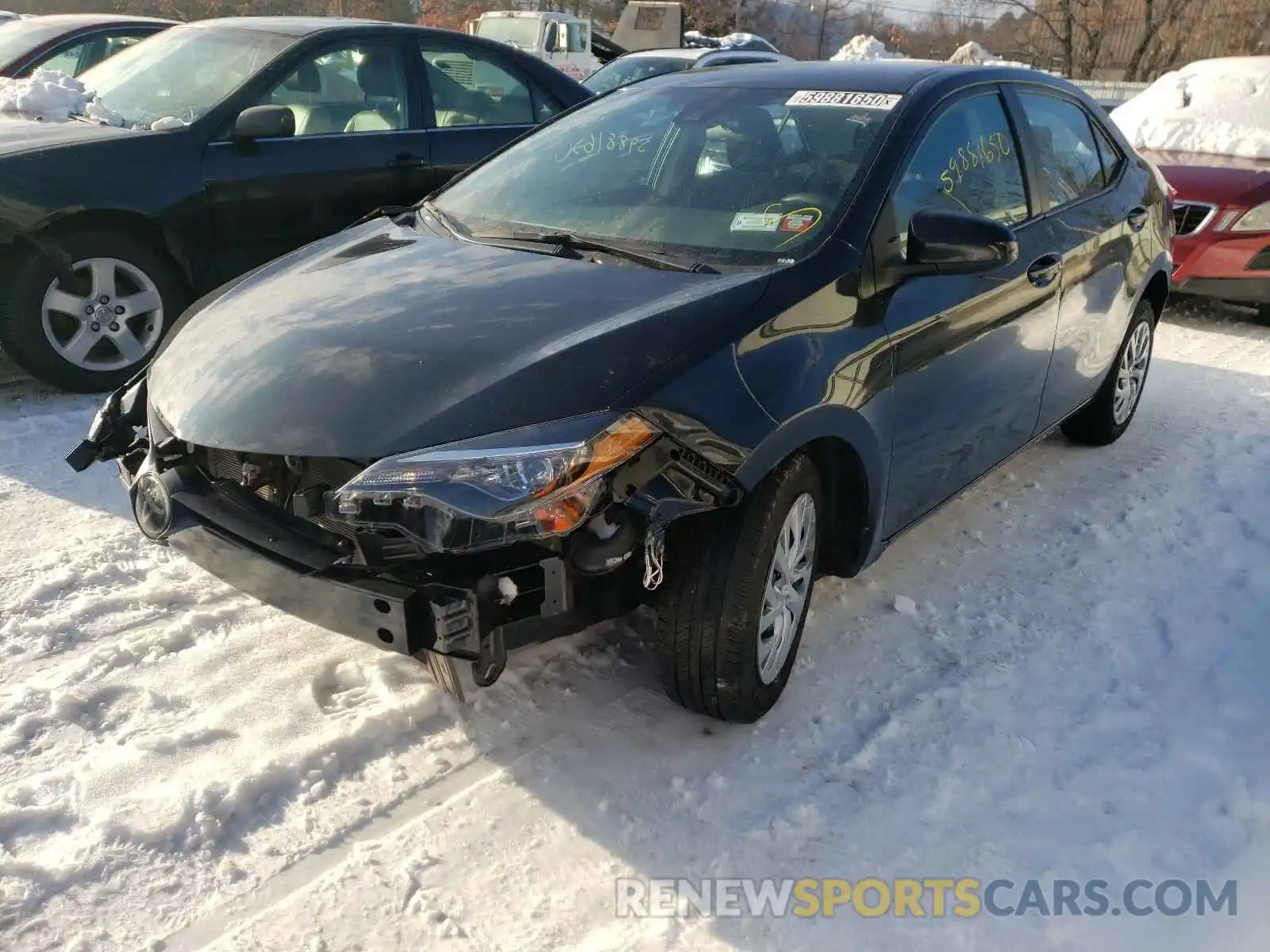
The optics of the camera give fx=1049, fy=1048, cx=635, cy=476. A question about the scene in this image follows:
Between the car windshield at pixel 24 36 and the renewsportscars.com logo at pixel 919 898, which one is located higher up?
the car windshield at pixel 24 36

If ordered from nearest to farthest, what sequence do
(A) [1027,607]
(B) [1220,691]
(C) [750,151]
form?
(B) [1220,691], (C) [750,151], (A) [1027,607]

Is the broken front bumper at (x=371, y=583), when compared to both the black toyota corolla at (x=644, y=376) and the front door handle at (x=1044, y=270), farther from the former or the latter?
the front door handle at (x=1044, y=270)

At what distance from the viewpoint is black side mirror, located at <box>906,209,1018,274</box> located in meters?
2.94

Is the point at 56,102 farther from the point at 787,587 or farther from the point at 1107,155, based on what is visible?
the point at 1107,155

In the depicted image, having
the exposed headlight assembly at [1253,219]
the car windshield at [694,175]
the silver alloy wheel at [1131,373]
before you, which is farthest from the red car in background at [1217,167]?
the car windshield at [694,175]

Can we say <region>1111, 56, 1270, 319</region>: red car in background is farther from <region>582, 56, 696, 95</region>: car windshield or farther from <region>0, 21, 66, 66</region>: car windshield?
<region>0, 21, 66, 66</region>: car windshield

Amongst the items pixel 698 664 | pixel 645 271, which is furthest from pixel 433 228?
pixel 698 664

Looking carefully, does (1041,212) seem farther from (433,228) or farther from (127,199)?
(127,199)

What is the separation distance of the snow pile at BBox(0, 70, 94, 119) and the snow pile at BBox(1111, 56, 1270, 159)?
7.67 m

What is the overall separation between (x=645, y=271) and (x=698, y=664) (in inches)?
42.3

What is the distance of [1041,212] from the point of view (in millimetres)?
3844

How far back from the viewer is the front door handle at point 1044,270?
368 cm

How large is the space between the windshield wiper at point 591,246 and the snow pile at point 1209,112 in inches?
264

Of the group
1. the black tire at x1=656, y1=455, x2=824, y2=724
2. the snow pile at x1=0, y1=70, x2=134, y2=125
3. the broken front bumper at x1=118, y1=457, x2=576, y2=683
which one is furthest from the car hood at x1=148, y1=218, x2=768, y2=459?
the snow pile at x1=0, y1=70, x2=134, y2=125
